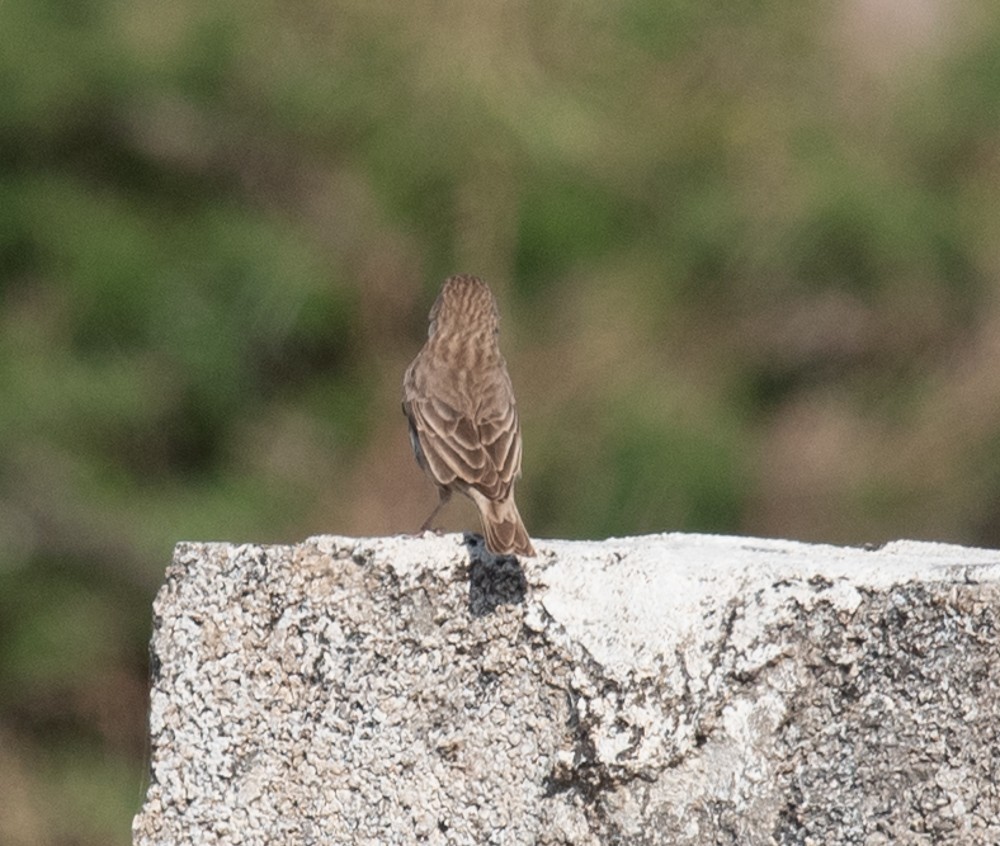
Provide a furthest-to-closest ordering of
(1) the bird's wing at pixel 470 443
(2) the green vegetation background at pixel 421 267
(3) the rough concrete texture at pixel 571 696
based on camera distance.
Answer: (2) the green vegetation background at pixel 421 267
(1) the bird's wing at pixel 470 443
(3) the rough concrete texture at pixel 571 696

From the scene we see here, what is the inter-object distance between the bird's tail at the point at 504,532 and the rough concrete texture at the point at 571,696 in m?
0.06

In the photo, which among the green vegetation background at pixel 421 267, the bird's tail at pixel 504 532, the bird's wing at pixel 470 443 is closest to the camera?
the bird's tail at pixel 504 532

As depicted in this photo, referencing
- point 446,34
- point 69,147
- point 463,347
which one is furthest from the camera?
point 69,147

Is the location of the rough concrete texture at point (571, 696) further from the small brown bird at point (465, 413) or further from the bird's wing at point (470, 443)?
the bird's wing at point (470, 443)

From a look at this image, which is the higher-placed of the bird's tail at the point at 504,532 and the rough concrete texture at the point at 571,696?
the bird's tail at the point at 504,532

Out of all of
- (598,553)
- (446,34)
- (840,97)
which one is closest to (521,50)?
(446,34)

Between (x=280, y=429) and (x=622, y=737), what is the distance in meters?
7.32

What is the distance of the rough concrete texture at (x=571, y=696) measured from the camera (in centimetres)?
263

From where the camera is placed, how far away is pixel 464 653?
111 inches

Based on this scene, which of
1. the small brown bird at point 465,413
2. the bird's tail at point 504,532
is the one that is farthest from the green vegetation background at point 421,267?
the bird's tail at point 504,532

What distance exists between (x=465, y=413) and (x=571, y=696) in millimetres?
1655

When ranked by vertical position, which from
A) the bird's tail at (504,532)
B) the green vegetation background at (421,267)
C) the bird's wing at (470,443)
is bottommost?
the bird's tail at (504,532)

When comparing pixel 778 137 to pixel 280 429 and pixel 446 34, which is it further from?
pixel 280 429

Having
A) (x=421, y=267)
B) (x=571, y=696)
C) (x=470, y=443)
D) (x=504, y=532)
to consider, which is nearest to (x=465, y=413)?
(x=470, y=443)
